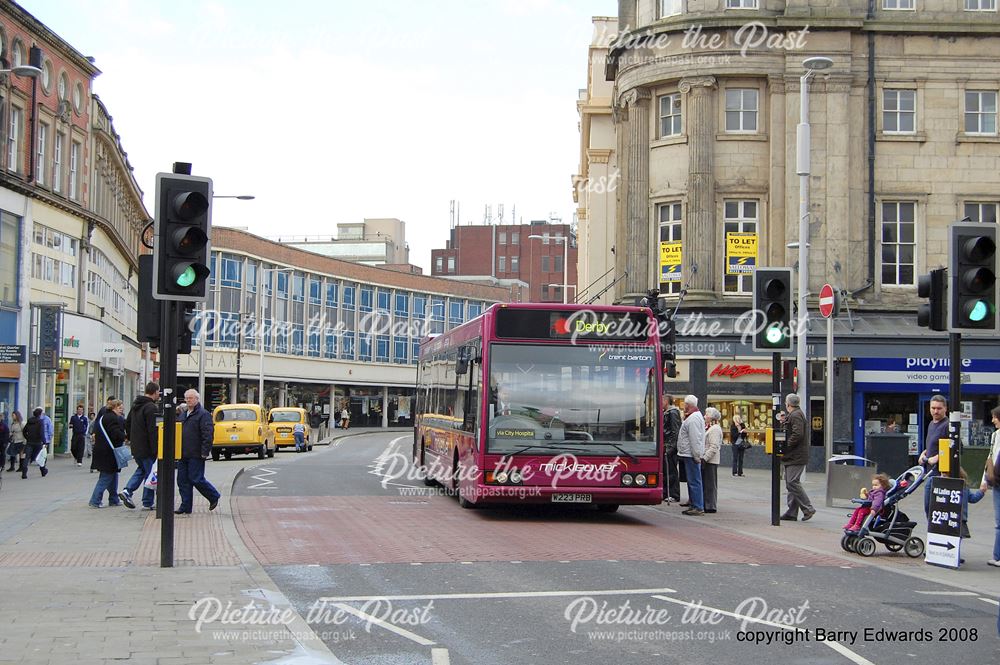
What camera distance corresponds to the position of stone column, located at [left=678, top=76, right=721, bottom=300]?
3509 centimetres

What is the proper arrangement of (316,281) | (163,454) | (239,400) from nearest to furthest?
(163,454)
(239,400)
(316,281)

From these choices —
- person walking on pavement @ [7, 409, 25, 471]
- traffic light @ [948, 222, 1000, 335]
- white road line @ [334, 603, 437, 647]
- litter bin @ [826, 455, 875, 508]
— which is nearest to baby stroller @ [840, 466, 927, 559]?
traffic light @ [948, 222, 1000, 335]

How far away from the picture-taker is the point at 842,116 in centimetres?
3528

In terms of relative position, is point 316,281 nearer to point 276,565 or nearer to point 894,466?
point 894,466

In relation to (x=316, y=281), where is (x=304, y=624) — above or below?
below

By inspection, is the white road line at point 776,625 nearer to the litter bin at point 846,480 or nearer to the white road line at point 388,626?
the white road line at point 388,626

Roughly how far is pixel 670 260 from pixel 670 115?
4631 millimetres

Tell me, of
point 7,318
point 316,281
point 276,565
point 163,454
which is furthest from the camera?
point 316,281

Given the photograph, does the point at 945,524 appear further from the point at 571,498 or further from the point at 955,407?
the point at 571,498

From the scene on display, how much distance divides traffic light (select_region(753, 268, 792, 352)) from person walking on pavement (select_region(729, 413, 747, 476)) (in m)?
15.1

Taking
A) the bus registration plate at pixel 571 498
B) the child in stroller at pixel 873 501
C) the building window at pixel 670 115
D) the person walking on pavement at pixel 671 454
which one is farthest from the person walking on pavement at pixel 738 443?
the child in stroller at pixel 873 501

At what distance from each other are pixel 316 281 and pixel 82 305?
49907mm

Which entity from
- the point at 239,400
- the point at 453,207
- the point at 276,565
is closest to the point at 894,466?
the point at 276,565

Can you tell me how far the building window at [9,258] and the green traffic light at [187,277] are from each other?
25789 mm
